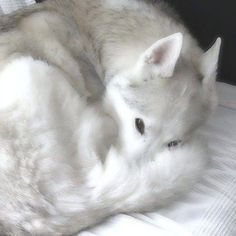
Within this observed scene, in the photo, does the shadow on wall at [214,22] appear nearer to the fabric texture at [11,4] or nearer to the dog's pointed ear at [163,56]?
the dog's pointed ear at [163,56]

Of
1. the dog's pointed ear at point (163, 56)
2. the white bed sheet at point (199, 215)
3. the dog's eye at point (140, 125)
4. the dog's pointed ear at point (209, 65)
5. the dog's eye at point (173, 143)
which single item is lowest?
the white bed sheet at point (199, 215)

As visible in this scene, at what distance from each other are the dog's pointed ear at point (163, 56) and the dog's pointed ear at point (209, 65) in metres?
0.18

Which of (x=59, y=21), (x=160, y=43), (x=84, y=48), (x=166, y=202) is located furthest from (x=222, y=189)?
(x=59, y=21)

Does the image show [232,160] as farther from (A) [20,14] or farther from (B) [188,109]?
(A) [20,14]

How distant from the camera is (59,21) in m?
1.94

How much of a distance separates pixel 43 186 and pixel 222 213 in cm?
64

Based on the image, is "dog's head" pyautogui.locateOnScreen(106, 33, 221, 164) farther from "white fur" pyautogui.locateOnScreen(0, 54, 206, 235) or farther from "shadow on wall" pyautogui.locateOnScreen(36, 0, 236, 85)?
"shadow on wall" pyautogui.locateOnScreen(36, 0, 236, 85)

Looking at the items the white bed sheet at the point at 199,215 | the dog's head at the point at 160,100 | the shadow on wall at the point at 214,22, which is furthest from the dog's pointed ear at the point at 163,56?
the shadow on wall at the point at 214,22

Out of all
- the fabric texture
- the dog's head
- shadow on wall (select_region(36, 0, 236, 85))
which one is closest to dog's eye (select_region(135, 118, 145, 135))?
the dog's head

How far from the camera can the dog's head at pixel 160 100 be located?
1650 mm

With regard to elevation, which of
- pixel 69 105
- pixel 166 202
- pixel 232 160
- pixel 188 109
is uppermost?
pixel 69 105

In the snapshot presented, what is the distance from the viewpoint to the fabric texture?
2244 millimetres

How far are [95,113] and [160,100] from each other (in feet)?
0.87

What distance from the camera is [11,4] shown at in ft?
7.40
